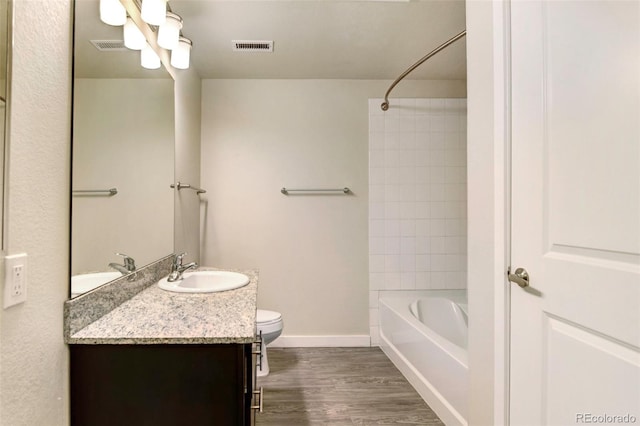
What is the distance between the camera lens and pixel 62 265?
91cm

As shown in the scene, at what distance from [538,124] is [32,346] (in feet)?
5.01

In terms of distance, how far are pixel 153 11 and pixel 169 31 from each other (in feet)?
0.60

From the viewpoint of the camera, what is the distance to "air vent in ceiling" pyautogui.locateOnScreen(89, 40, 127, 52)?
1180 mm

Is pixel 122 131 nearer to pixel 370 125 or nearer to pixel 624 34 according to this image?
pixel 624 34

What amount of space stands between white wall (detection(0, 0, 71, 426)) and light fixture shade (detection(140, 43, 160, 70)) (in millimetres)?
656

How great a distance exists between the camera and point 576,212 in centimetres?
85

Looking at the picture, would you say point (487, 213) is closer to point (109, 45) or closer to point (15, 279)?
point (15, 279)

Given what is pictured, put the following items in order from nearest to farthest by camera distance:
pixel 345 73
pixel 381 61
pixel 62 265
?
pixel 62 265
pixel 381 61
pixel 345 73

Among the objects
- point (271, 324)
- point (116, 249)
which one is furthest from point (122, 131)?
point (271, 324)

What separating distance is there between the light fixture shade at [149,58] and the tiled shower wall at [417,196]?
1719mm

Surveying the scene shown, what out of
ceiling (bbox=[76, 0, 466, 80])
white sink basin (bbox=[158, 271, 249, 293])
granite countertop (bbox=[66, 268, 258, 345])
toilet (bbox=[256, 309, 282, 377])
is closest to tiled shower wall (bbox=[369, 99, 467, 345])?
ceiling (bbox=[76, 0, 466, 80])

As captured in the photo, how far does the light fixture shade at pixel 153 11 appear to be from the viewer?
141 centimetres

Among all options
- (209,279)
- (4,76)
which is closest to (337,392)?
(209,279)

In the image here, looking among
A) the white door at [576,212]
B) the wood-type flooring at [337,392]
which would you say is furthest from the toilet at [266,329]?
the white door at [576,212]
